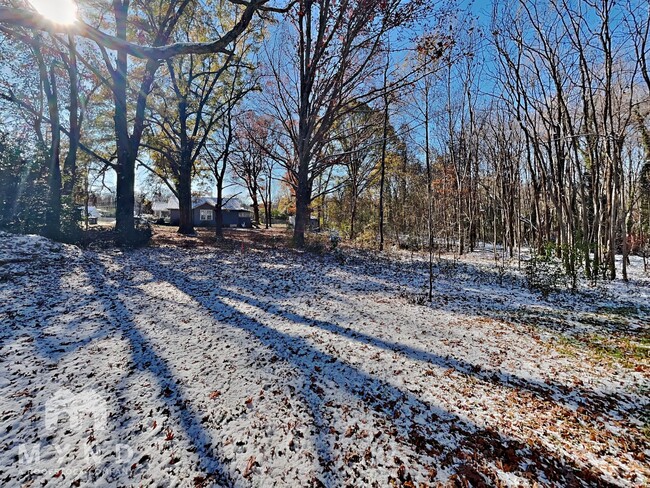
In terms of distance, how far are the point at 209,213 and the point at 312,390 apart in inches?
1273

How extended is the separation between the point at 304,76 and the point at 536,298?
1008 centimetres

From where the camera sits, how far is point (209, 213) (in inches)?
1243

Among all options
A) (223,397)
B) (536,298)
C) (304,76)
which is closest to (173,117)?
(304,76)

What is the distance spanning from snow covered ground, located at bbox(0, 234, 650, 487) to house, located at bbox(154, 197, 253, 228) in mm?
26860

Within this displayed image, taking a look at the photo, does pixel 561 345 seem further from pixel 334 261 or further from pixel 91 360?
pixel 334 261

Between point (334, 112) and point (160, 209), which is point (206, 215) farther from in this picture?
point (334, 112)

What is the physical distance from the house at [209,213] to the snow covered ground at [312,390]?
26860 mm

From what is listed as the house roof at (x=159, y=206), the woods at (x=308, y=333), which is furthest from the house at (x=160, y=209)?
the woods at (x=308, y=333)

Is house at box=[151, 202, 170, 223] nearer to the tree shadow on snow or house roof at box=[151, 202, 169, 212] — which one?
house roof at box=[151, 202, 169, 212]

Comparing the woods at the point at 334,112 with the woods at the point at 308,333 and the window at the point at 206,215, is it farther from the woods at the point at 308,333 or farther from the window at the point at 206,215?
the window at the point at 206,215

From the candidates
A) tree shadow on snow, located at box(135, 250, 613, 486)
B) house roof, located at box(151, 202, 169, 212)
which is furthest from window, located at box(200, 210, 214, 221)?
tree shadow on snow, located at box(135, 250, 613, 486)

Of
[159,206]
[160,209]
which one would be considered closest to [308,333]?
[160,209]

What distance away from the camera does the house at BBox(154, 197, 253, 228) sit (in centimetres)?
3034

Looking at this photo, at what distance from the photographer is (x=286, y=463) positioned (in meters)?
1.83
